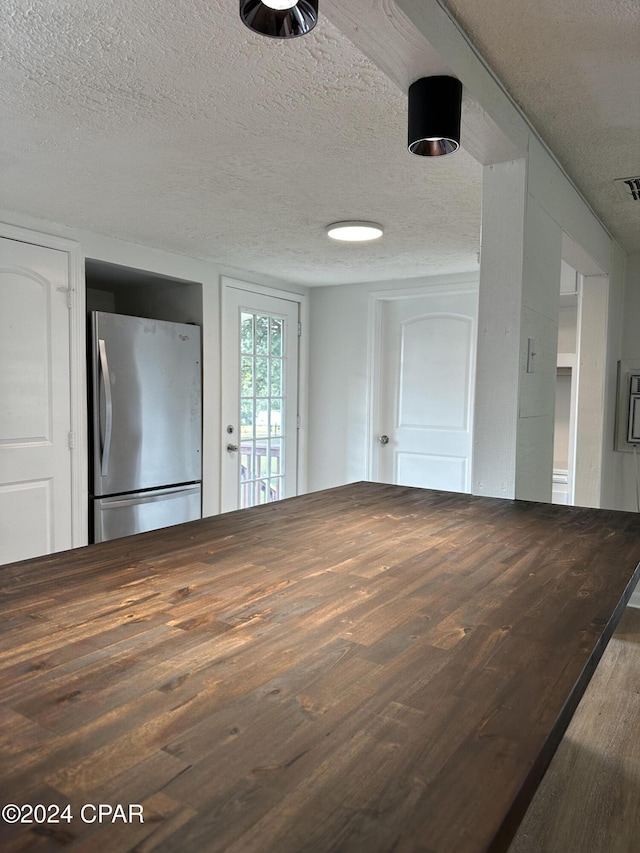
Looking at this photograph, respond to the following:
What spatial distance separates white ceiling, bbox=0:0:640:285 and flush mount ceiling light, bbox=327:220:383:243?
6cm

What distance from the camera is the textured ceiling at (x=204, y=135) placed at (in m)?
1.41

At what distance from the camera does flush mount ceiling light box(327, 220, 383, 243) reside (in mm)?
2877

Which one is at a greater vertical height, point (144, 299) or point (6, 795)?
point (144, 299)

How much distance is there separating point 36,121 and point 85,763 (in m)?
1.93

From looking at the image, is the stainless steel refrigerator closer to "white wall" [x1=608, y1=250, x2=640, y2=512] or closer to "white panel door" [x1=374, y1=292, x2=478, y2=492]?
"white panel door" [x1=374, y1=292, x2=478, y2=492]

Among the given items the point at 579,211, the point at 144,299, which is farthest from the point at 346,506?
the point at 144,299

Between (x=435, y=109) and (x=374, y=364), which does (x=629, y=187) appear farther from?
(x=374, y=364)

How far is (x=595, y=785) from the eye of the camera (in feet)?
5.69

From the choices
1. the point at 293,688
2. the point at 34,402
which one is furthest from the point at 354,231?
the point at 293,688

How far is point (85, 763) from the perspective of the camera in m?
0.49

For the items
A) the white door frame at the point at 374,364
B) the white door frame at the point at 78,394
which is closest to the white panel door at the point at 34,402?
the white door frame at the point at 78,394

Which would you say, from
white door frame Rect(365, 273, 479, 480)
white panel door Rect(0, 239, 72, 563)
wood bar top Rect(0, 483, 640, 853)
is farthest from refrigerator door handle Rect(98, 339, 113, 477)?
wood bar top Rect(0, 483, 640, 853)

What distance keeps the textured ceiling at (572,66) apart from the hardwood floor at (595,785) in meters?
1.94

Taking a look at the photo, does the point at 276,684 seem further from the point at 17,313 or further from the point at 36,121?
the point at 17,313
